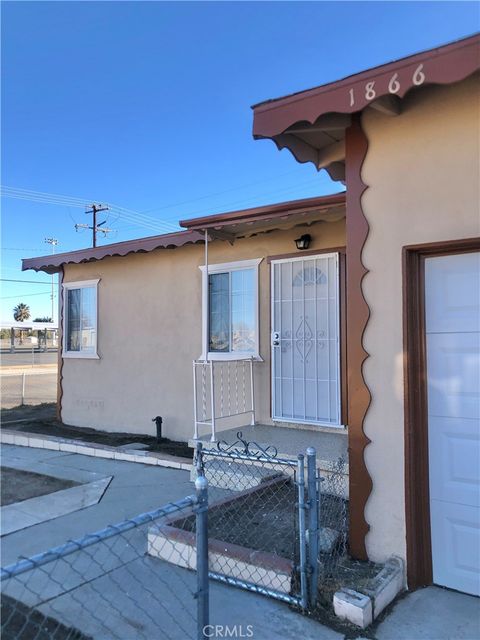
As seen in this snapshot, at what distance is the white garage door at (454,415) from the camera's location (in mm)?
2811

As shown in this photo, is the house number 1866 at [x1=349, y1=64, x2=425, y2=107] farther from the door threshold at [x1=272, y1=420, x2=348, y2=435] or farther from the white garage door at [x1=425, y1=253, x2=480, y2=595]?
the door threshold at [x1=272, y1=420, x2=348, y2=435]

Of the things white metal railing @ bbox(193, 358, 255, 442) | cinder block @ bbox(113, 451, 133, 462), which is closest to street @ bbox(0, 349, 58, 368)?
cinder block @ bbox(113, 451, 133, 462)

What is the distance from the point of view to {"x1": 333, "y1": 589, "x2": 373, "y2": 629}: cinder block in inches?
96.0

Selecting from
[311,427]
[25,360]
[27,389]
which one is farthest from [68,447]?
[25,360]

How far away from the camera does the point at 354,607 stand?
8.04 feet

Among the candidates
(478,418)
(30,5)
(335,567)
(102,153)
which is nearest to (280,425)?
(335,567)

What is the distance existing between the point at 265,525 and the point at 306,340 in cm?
275

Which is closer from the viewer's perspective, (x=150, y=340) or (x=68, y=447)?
(x=68, y=447)

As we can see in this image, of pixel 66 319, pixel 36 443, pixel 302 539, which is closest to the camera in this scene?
pixel 302 539

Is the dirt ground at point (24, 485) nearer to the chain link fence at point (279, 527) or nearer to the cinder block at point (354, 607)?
the chain link fence at point (279, 527)

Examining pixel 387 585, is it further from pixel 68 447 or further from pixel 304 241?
pixel 68 447

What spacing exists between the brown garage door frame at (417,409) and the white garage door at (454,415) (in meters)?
0.04

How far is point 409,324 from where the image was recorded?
299cm

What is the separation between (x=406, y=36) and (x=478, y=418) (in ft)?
15.8
